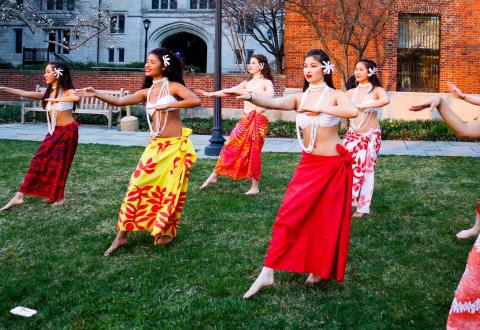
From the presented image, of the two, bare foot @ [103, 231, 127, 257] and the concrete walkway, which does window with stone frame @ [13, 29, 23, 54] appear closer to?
the concrete walkway

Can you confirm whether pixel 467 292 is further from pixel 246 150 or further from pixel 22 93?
pixel 22 93

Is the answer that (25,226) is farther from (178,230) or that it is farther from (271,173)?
(271,173)

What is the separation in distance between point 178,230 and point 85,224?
1168 millimetres

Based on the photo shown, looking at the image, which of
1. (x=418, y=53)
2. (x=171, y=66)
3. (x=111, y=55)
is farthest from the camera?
(x=111, y=55)

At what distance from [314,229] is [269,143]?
398 inches

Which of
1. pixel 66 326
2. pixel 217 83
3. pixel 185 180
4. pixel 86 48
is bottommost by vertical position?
pixel 66 326

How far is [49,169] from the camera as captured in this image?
7.25 meters

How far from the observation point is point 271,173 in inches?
385

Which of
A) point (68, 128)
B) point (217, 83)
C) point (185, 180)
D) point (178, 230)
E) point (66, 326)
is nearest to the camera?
point (66, 326)

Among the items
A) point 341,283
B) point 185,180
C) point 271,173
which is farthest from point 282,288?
point 271,173

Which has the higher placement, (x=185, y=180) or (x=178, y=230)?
(x=185, y=180)

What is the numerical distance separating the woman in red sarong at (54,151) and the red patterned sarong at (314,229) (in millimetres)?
4091

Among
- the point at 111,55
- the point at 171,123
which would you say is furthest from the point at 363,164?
the point at 111,55

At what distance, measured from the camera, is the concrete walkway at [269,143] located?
12.9 m
